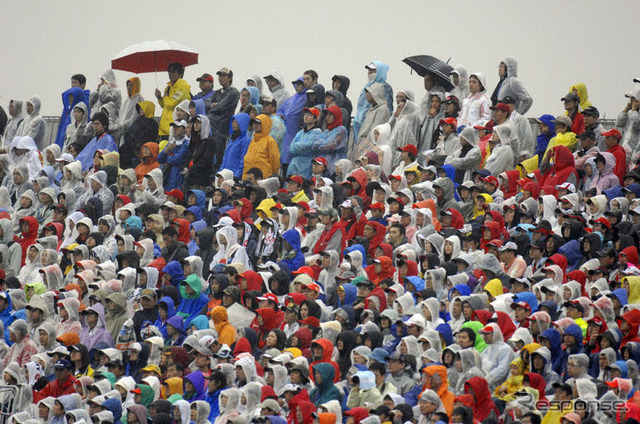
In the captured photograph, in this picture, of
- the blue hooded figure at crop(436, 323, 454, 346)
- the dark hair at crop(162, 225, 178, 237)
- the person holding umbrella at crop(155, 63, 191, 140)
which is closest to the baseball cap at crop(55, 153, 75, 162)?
the person holding umbrella at crop(155, 63, 191, 140)

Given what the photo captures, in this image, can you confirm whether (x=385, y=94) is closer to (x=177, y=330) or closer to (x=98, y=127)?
(x=98, y=127)

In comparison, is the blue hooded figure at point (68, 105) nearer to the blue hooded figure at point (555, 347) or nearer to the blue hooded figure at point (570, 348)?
the blue hooded figure at point (555, 347)

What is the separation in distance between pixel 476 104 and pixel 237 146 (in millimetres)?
3513

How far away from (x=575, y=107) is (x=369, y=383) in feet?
22.0

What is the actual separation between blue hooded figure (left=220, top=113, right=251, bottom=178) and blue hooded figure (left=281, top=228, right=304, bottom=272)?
279 centimetres

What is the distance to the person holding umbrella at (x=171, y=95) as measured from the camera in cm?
2333

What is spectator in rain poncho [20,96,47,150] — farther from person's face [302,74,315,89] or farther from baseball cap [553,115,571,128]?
baseball cap [553,115,571,128]

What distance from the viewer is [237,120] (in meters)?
22.3

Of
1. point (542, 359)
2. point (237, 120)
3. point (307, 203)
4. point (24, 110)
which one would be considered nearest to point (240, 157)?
point (237, 120)

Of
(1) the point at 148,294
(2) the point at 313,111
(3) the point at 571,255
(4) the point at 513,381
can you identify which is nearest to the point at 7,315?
(1) the point at 148,294

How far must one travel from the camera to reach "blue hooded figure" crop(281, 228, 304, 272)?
1934 centimetres

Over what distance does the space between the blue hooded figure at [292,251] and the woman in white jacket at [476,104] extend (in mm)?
3623

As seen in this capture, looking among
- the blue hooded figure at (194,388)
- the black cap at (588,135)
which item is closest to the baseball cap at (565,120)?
the black cap at (588,135)

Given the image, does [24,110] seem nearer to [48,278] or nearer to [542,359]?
[48,278]
